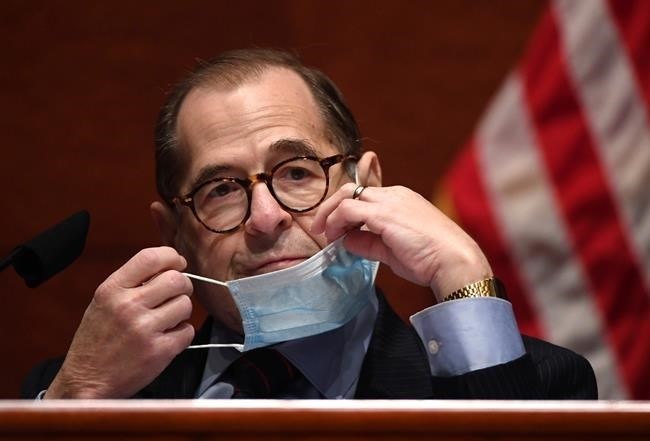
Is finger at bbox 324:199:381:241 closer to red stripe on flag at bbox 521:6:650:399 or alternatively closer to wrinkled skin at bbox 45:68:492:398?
wrinkled skin at bbox 45:68:492:398

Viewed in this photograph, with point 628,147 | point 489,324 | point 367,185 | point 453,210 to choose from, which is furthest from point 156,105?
point 489,324

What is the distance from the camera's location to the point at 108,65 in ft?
9.61

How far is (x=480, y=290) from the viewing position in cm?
178

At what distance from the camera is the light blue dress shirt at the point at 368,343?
1.72 meters

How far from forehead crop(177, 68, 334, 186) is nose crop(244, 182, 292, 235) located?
6 centimetres

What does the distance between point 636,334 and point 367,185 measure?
35.8 inches

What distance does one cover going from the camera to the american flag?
→ 8.65 feet

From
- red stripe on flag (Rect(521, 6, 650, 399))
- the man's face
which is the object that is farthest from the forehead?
red stripe on flag (Rect(521, 6, 650, 399))

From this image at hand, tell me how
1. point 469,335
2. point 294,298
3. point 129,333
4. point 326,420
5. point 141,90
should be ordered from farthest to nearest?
point 141,90, point 294,298, point 129,333, point 469,335, point 326,420

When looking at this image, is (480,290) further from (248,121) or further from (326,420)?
(326,420)

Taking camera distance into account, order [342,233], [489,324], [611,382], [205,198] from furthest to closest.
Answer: [611,382], [205,198], [342,233], [489,324]

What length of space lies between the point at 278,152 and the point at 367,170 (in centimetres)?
18

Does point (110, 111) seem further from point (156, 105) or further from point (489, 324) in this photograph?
point (489, 324)

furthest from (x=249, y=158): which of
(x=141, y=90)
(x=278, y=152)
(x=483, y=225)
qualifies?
(x=141, y=90)
